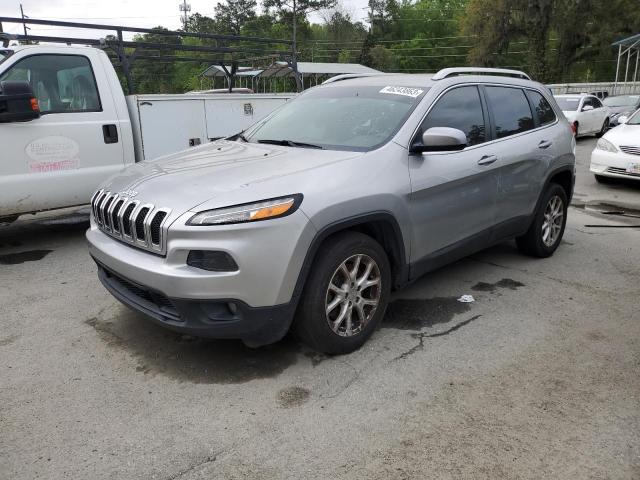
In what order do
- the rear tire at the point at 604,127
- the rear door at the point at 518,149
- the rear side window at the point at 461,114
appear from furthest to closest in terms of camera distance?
the rear tire at the point at 604,127, the rear door at the point at 518,149, the rear side window at the point at 461,114

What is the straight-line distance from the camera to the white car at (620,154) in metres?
9.02

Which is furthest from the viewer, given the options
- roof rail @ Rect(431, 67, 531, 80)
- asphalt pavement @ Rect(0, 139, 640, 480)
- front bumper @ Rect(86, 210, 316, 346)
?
roof rail @ Rect(431, 67, 531, 80)

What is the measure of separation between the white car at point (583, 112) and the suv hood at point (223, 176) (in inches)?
622

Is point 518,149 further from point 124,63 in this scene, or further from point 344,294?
point 124,63

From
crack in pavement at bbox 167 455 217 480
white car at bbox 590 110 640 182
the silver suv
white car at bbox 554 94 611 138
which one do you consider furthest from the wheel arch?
white car at bbox 554 94 611 138

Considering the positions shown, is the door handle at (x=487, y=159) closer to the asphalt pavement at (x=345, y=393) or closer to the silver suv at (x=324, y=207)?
the silver suv at (x=324, y=207)

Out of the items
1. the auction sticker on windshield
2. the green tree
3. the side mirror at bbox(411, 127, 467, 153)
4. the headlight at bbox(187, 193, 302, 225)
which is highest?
the green tree

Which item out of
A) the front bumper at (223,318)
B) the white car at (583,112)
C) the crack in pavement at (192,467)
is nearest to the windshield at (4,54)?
the front bumper at (223,318)

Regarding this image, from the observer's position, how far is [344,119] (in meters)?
4.17

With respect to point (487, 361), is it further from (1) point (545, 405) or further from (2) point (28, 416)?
(2) point (28, 416)

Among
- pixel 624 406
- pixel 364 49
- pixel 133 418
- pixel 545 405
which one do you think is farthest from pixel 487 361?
pixel 364 49

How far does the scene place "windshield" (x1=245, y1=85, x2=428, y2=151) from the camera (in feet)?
12.8

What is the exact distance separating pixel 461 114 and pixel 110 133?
12.4 feet

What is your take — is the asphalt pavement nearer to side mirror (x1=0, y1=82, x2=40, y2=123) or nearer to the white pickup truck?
the white pickup truck
